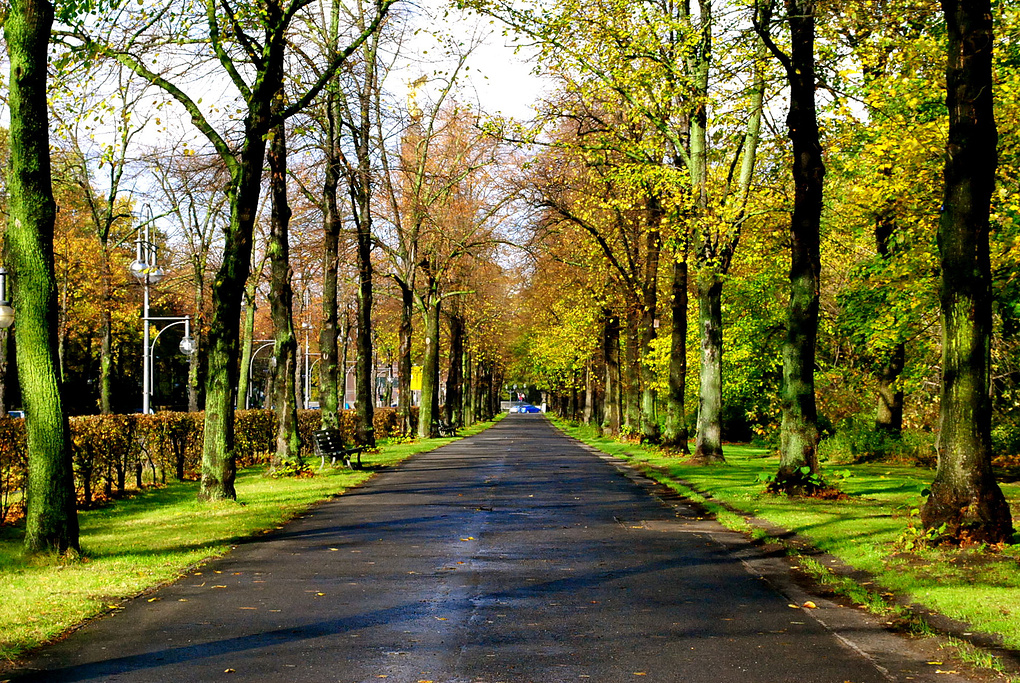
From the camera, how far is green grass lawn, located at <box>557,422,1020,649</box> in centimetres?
884

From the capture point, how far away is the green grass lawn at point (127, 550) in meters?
8.58

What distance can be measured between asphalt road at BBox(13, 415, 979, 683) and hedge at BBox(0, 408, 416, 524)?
13.8 feet

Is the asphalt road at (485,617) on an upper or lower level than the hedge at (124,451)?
lower

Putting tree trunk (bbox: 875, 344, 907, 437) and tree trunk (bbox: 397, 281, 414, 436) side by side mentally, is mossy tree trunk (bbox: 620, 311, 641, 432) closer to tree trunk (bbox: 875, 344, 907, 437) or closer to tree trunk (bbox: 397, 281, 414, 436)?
tree trunk (bbox: 397, 281, 414, 436)

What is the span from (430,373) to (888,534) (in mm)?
36526

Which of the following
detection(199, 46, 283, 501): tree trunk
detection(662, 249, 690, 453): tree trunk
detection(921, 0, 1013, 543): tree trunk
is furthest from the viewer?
detection(662, 249, 690, 453): tree trunk

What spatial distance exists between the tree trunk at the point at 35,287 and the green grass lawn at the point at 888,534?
8250 mm

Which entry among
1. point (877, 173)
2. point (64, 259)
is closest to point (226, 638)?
point (877, 173)

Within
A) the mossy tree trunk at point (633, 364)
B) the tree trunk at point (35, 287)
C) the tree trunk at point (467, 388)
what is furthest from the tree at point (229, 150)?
the tree trunk at point (467, 388)

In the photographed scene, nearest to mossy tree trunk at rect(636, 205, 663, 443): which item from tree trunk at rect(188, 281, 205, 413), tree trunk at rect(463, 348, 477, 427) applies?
tree trunk at rect(188, 281, 205, 413)

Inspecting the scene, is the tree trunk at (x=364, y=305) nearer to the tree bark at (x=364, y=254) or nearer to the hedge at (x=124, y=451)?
the tree bark at (x=364, y=254)

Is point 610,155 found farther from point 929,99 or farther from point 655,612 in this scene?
point 655,612

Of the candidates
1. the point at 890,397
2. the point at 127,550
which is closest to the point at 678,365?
the point at 890,397

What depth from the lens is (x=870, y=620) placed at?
8.59 m
